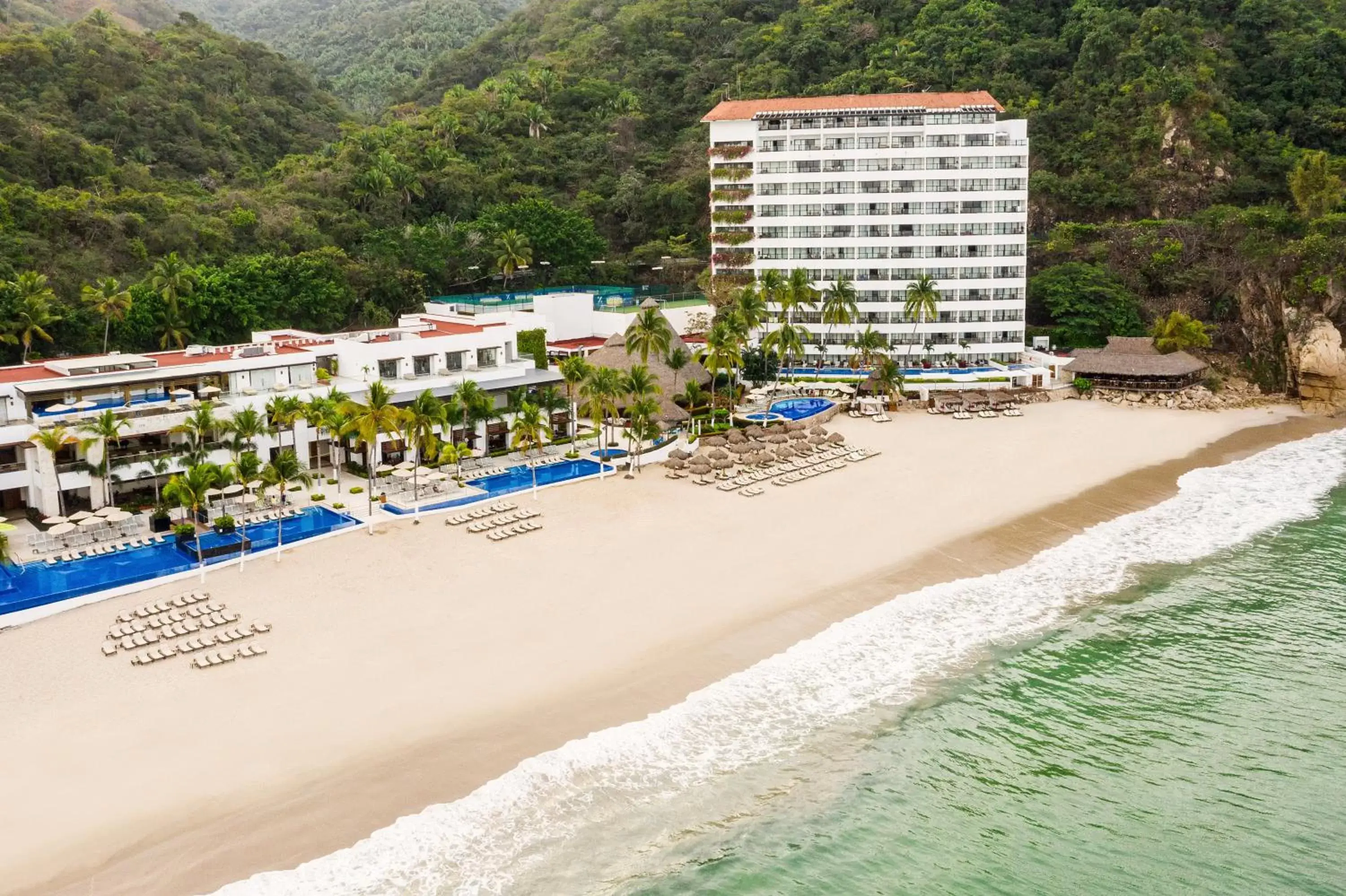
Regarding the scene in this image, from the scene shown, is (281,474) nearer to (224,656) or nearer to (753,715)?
(224,656)

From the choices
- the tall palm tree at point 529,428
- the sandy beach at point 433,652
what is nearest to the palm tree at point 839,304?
the sandy beach at point 433,652

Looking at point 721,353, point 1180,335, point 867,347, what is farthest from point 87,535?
point 1180,335

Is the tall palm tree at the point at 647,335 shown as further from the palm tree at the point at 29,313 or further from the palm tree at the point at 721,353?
the palm tree at the point at 29,313

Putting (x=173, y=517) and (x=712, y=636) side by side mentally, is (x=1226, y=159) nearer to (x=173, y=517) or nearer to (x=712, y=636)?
(x=712, y=636)

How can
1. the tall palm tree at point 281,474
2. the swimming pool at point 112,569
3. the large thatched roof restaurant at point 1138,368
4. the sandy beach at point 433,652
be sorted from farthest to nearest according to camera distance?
the large thatched roof restaurant at point 1138,368
the tall palm tree at point 281,474
the swimming pool at point 112,569
the sandy beach at point 433,652

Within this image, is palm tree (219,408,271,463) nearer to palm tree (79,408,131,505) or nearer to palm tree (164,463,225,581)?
palm tree (164,463,225,581)

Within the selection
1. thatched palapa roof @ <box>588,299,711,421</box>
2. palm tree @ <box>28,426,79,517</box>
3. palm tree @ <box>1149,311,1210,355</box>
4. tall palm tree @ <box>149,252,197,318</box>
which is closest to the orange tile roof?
palm tree @ <box>1149,311,1210,355</box>
